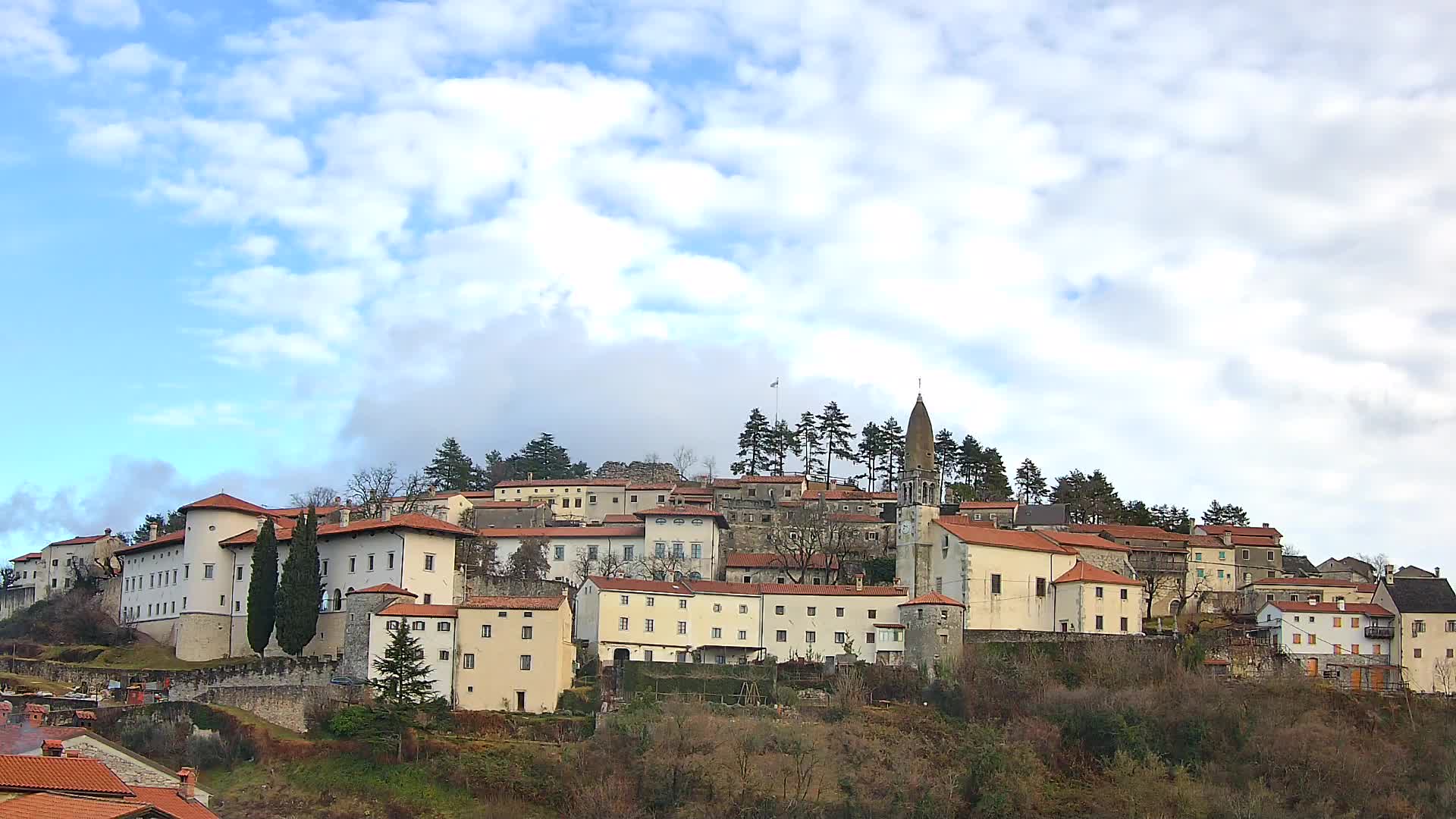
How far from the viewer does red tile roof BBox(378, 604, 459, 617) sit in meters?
63.0

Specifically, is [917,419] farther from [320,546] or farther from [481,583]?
[320,546]

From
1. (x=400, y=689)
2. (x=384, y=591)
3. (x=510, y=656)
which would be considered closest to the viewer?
(x=400, y=689)

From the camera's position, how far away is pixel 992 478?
113 m

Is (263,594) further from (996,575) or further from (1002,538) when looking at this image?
(1002,538)

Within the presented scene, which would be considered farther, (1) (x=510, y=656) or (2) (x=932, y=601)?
(2) (x=932, y=601)

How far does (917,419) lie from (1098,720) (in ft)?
80.2

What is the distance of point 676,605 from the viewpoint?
69750 mm

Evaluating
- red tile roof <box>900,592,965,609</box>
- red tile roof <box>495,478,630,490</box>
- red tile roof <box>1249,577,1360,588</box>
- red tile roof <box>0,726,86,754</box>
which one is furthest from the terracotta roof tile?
red tile roof <box>495,478,630,490</box>

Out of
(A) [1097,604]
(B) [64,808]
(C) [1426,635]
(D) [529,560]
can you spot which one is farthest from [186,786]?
(C) [1426,635]

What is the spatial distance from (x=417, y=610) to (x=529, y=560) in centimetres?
1916

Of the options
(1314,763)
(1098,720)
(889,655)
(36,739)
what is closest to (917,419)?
(889,655)

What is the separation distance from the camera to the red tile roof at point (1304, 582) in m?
86.0

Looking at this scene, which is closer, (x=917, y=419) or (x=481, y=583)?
(x=481, y=583)

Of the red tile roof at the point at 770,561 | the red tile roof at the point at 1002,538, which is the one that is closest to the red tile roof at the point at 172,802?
the red tile roof at the point at 1002,538
